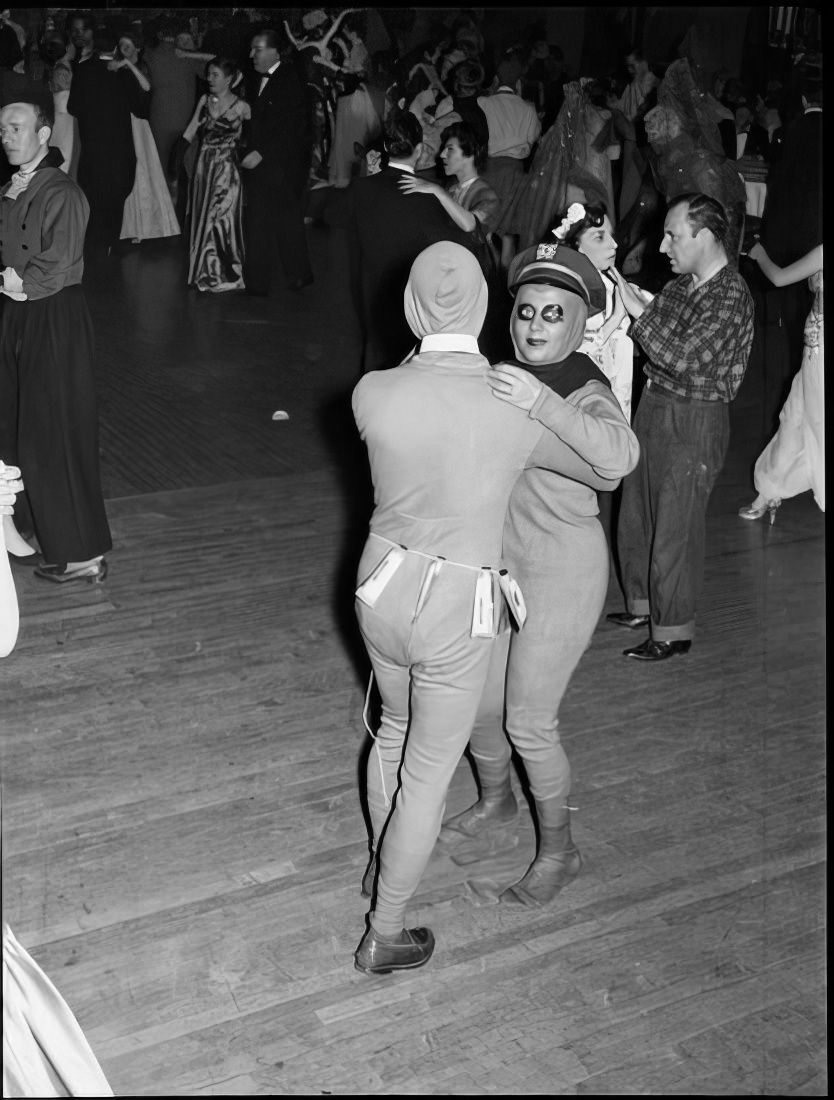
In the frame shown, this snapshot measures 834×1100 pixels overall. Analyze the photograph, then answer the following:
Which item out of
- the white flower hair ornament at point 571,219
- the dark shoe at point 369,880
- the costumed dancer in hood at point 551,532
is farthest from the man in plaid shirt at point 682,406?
the dark shoe at point 369,880

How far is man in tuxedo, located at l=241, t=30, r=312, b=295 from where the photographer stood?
8.94m

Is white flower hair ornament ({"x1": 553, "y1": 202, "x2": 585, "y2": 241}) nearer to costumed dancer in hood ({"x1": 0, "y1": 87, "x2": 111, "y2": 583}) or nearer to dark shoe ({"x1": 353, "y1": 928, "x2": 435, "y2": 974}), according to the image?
costumed dancer in hood ({"x1": 0, "y1": 87, "x2": 111, "y2": 583})

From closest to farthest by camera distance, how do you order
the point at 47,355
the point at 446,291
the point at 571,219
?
the point at 446,291 < the point at 571,219 < the point at 47,355

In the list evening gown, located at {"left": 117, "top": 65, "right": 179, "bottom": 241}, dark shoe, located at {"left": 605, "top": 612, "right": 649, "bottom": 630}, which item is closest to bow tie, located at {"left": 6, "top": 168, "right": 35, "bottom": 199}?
dark shoe, located at {"left": 605, "top": 612, "right": 649, "bottom": 630}

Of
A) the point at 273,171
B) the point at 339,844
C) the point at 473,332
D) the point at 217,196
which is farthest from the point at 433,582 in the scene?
the point at 273,171

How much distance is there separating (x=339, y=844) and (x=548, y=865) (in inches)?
22.0

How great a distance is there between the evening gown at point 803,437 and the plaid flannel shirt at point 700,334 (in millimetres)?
775

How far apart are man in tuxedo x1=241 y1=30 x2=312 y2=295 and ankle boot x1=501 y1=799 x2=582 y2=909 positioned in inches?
258

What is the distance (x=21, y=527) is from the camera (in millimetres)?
5176

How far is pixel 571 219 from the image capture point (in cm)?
385

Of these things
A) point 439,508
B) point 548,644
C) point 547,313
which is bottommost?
point 548,644

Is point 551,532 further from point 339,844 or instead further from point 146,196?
point 146,196

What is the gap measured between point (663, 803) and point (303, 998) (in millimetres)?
1239

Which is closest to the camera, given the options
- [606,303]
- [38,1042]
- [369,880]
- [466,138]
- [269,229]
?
[38,1042]
